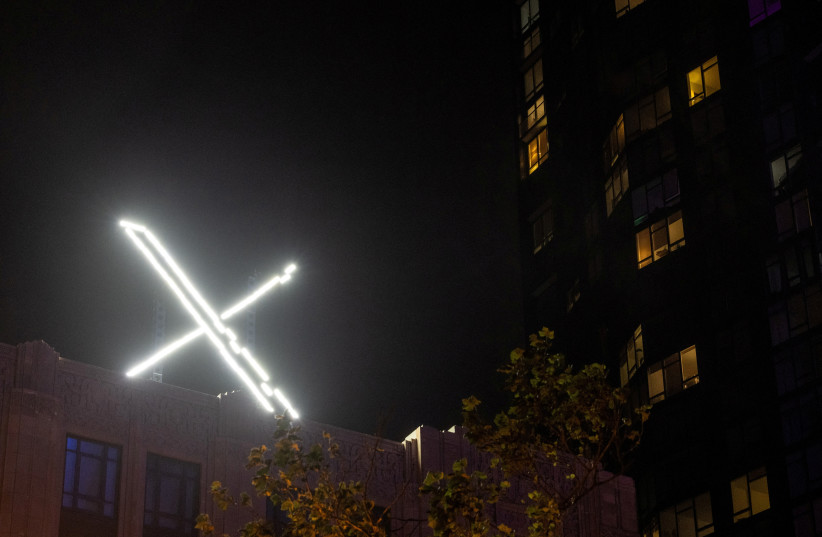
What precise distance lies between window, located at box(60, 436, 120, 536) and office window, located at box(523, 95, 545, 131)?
6462cm

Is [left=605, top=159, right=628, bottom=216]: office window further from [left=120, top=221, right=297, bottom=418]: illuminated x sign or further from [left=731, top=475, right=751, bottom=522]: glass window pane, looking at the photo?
[left=120, top=221, right=297, bottom=418]: illuminated x sign

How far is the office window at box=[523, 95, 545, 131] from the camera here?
302 ft

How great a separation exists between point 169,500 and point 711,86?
2031 inches

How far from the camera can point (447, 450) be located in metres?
37.5

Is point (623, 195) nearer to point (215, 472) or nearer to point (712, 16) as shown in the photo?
point (712, 16)

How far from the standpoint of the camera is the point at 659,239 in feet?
244

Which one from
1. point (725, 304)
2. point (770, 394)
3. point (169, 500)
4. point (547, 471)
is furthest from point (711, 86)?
point (169, 500)

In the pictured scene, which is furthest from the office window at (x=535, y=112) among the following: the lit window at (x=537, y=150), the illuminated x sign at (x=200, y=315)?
the illuminated x sign at (x=200, y=315)

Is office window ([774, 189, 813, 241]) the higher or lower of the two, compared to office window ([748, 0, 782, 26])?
lower

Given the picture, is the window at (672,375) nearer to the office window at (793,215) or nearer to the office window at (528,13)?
the office window at (793,215)

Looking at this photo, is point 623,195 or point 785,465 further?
point 623,195

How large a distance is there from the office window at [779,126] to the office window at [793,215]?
3.58 m

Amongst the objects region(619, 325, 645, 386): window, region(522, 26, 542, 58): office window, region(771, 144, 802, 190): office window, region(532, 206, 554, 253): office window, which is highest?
region(522, 26, 542, 58): office window

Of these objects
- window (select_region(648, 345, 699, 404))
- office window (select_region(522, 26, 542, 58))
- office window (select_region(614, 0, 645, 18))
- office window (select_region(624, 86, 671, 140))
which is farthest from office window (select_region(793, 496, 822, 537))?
office window (select_region(522, 26, 542, 58))
